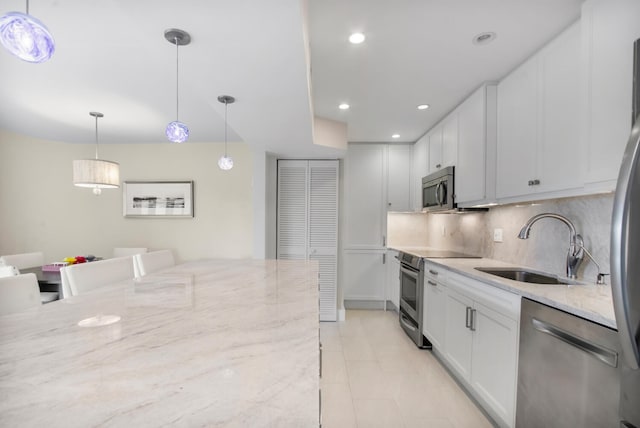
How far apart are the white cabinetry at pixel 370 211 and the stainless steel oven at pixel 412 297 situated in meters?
0.64

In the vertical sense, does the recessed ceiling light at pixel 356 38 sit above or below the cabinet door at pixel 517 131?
above

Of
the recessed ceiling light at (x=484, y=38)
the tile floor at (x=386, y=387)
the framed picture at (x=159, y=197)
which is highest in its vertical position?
the recessed ceiling light at (x=484, y=38)

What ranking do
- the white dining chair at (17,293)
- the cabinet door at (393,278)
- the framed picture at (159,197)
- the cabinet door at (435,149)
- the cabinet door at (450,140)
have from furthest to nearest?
the framed picture at (159,197) → the cabinet door at (393,278) → the cabinet door at (435,149) → the cabinet door at (450,140) → the white dining chair at (17,293)

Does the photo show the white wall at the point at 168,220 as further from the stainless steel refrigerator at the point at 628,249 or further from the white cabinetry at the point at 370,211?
the stainless steel refrigerator at the point at 628,249

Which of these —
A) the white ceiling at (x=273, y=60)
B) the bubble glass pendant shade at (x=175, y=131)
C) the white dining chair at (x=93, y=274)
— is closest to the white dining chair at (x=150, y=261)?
the white dining chair at (x=93, y=274)

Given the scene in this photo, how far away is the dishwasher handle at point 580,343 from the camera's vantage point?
3.36ft

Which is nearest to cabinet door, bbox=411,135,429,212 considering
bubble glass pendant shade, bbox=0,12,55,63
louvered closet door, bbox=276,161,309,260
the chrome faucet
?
louvered closet door, bbox=276,161,309,260

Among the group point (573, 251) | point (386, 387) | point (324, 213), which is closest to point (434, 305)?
point (386, 387)

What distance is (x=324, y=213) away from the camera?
140 inches

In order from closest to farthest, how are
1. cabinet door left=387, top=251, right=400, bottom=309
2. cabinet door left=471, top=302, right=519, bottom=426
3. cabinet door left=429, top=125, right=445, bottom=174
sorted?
cabinet door left=471, top=302, right=519, bottom=426
cabinet door left=429, top=125, right=445, bottom=174
cabinet door left=387, top=251, right=400, bottom=309

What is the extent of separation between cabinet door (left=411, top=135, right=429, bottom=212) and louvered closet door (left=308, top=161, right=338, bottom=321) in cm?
109

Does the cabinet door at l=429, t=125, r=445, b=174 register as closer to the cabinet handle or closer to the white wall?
the cabinet handle

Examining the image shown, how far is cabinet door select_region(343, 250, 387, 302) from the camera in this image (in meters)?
3.89

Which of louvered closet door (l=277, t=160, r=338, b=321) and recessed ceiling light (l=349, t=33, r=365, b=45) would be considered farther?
louvered closet door (l=277, t=160, r=338, b=321)
